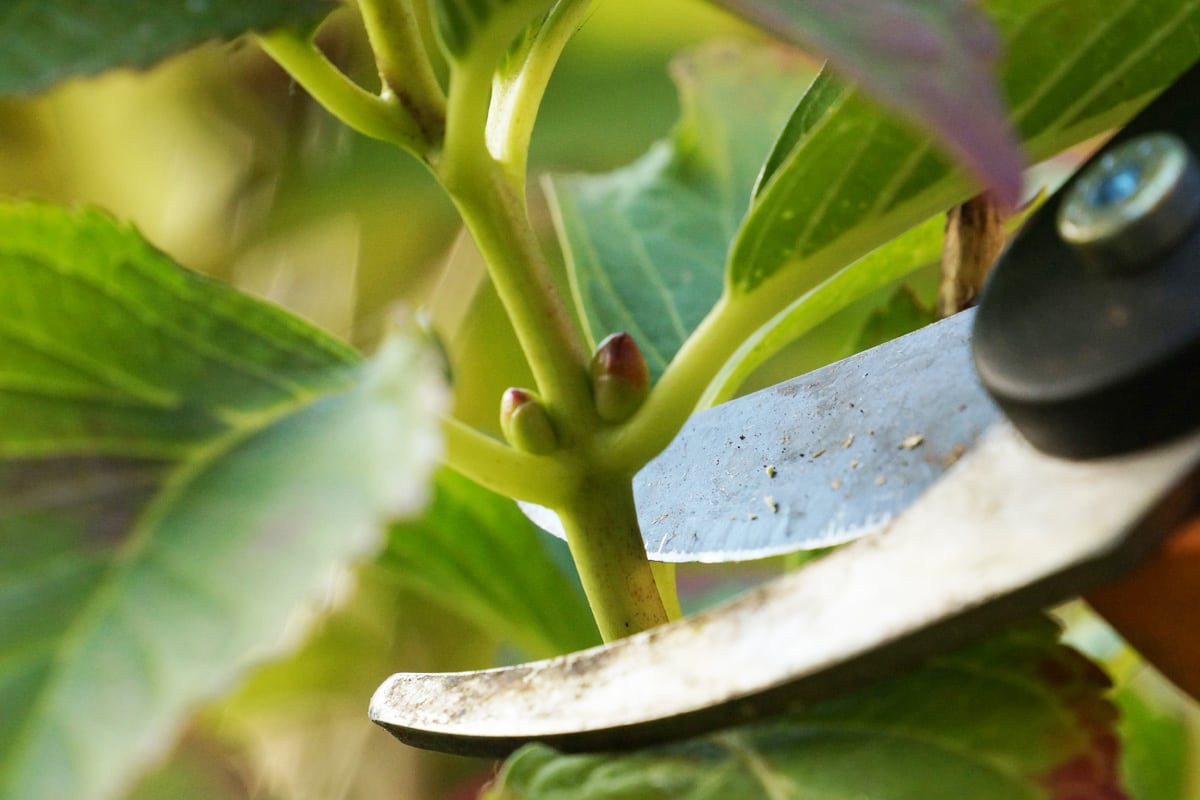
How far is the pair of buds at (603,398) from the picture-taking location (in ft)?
0.93

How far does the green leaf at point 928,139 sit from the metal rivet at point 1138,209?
5 centimetres

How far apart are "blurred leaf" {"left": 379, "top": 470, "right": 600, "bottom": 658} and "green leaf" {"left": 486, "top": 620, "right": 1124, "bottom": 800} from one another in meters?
0.26

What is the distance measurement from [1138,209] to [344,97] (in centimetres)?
19

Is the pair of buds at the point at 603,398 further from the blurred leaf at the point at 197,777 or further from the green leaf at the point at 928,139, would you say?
the blurred leaf at the point at 197,777

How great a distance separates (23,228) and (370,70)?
2.43ft

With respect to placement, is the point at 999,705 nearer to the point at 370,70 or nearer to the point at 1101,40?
the point at 1101,40

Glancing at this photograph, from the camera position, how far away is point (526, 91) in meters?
0.31

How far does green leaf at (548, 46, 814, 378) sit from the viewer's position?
0.45m

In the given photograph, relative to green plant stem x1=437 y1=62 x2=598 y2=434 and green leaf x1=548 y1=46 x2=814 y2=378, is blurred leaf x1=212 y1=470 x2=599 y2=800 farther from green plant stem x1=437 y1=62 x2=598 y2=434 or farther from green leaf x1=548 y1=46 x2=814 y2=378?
green plant stem x1=437 y1=62 x2=598 y2=434

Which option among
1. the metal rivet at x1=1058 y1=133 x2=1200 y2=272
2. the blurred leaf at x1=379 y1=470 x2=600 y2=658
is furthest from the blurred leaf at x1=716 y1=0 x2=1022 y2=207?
the blurred leaf at x1=379 y1=470 x2=600 y2=658

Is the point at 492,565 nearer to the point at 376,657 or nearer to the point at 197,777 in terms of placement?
the point at 197,777

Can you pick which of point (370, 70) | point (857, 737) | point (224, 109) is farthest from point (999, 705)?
point (224, 109)

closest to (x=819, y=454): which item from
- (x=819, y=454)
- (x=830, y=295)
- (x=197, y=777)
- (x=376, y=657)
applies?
(x=819, y=454)

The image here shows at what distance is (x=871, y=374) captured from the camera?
1.00 ft
